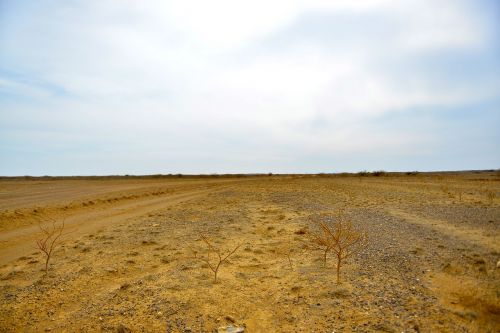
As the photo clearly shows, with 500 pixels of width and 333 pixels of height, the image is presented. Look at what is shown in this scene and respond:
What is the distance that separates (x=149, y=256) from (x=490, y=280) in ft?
17.8

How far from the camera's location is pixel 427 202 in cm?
1124

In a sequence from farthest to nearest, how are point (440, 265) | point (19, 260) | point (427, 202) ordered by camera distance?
point (427, 202) → point (19, 260) → point (440, 265)

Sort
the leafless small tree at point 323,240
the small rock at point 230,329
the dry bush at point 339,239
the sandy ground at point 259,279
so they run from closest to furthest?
1. the small rock at point 230,329
2. the sandy ground at point 259,279
3. the dry bush at point 339,239
4. the leafless small tree at point 323,240

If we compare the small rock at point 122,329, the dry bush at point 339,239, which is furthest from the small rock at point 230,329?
the dry bush at point 339,239

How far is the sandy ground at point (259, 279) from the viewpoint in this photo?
4141 mm

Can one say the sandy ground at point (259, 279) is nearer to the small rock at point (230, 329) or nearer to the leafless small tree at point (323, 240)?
the small rock at point (230, 329)

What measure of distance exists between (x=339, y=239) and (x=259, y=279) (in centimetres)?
228

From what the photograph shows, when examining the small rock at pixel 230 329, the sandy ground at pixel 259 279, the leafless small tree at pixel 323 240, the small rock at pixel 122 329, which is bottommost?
the small rock at pixel 122 329

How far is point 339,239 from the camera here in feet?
23.0

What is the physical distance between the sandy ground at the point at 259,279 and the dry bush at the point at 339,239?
21cm

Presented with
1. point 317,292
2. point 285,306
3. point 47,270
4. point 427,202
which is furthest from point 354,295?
point 427,202

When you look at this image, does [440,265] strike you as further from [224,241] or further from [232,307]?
[224,241]

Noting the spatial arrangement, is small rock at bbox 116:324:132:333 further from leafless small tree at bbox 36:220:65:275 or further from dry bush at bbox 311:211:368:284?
dry bush at bbox 311:211:368:284

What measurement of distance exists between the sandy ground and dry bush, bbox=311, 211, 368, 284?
208mm
